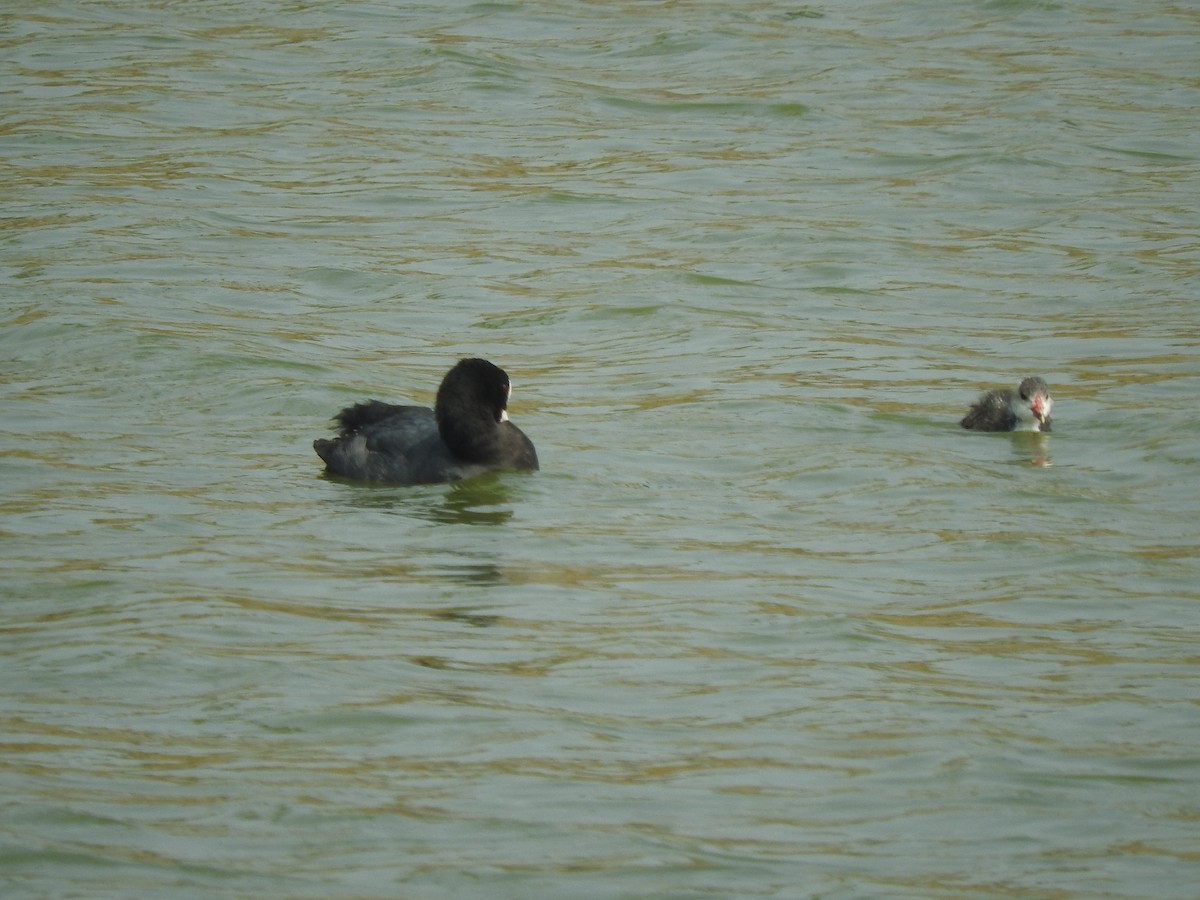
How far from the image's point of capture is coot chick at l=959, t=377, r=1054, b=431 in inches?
477

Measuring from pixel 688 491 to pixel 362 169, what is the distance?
9448 mm

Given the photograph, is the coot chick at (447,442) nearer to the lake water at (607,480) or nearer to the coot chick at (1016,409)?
the lake water at (607,480)

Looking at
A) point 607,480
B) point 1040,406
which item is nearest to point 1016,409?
point 1040,406

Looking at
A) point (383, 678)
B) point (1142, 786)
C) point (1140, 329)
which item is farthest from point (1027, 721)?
point (1140, 329)

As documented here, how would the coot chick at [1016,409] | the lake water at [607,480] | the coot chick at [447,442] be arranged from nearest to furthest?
1. the lake water at [607,480]
2. the coot chick at [447,442]
3. the coot chick at [1016,409]

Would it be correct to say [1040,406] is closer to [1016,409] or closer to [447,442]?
[1016,409]

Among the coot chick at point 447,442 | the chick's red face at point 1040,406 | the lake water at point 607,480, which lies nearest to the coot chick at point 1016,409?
the chick's red face at point 1040,406

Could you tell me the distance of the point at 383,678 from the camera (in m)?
7.95

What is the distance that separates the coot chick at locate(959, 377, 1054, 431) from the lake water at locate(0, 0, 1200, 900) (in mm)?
198

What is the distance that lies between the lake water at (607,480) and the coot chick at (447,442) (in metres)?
0.13

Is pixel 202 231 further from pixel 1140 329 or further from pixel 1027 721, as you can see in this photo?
pixel 1027 721

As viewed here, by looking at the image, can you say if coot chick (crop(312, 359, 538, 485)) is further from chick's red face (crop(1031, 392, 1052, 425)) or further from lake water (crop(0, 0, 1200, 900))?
chick's red face (crop(1031, 392, 1052, 425))

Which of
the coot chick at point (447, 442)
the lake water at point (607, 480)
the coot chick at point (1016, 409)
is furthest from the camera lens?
Answer: the coot chick at point (1016, 409)

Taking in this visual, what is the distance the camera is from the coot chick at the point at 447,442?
1123 cm
